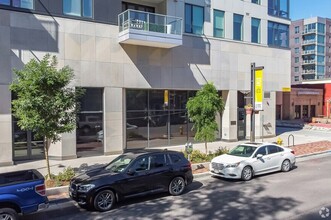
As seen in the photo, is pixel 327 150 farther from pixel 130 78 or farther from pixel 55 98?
pixel 55 98

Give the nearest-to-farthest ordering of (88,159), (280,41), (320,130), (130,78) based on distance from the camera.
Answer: (88,159), (130,78), (280,41), (320,130)

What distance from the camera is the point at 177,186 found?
11.2m

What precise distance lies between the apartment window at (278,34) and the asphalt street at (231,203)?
1678 cm

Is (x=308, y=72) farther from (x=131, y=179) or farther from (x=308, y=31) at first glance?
(x=131, y=179)

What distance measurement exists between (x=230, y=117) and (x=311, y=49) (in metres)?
80.4

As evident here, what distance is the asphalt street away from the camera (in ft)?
29.7

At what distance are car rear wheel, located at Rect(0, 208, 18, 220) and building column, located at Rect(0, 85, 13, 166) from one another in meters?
8.77

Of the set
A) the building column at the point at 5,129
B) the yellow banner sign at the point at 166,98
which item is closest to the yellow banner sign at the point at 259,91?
the yellow banner sign at the point at 166,98

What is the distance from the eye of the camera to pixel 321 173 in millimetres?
14414

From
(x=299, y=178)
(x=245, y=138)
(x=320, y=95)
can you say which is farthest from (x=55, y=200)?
(x=320, y=95)

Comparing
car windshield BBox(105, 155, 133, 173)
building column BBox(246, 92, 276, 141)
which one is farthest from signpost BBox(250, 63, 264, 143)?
car windshield BBox(105, 155, 133, 173)

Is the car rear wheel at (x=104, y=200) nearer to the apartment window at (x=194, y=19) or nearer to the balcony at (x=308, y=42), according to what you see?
the apartment window at (x=194, y=19)

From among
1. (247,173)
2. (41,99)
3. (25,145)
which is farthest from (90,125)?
(247,173)

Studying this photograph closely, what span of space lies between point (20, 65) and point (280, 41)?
70.8ft
